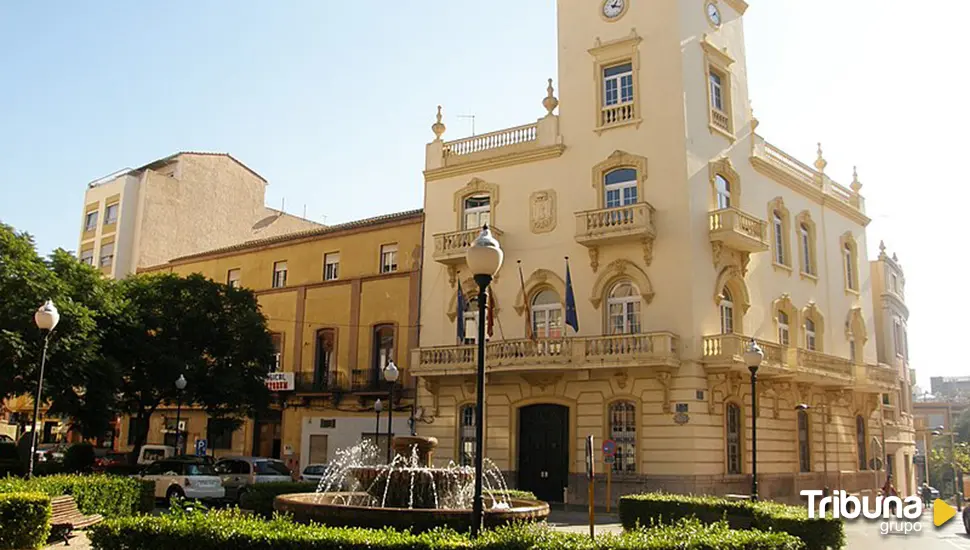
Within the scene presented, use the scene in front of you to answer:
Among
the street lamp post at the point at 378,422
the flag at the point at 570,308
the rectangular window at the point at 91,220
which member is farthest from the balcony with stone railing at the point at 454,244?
the rectangular window at the point at 91,220

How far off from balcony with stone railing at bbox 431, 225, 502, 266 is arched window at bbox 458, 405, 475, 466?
17.8 feet

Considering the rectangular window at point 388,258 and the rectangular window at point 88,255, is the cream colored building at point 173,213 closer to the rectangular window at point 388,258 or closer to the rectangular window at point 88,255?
the rectangular window at point 88,255

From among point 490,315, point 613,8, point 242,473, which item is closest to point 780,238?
point 613,8

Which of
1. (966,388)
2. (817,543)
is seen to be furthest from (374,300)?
(966,388)

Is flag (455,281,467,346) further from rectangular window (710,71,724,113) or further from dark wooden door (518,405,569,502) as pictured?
rectangular window (710,71,724,113)

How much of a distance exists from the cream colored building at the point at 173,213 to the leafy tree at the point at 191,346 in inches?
590

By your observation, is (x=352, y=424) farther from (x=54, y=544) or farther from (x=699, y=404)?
(x=54, y=544)

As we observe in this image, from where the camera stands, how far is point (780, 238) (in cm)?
3309

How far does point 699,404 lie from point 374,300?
1501cm

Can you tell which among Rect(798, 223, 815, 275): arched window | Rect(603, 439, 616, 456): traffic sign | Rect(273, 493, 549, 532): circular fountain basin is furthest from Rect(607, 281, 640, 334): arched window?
Rect(273, 493, 549, 532): circular fountain basin

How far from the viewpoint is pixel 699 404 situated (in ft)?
87.4

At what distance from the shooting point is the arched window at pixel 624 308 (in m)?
28.3

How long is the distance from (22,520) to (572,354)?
17.0 m

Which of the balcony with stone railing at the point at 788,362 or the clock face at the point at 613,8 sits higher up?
the clock face at the point at 613,8
